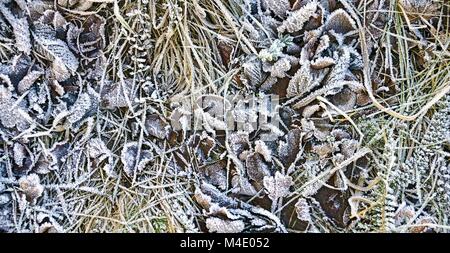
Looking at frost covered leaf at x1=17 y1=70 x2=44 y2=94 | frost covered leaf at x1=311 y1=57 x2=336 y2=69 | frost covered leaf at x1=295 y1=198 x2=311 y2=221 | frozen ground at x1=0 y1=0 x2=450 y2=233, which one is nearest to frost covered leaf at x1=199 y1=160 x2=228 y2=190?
frozen ground at x1=0 y1=0 x2=450 y2=233

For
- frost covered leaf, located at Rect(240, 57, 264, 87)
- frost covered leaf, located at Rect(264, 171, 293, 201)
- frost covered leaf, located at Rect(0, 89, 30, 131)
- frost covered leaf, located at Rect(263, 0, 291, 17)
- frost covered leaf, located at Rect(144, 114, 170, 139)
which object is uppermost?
frost covered leaf, located at Rect(263, 0, 291, 17)

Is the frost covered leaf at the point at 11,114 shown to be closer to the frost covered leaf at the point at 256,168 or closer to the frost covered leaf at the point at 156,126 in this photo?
the frost covered leaf at the point at 156,126

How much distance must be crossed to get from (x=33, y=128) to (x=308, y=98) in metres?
0.49

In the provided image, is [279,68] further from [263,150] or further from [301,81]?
[263,150]

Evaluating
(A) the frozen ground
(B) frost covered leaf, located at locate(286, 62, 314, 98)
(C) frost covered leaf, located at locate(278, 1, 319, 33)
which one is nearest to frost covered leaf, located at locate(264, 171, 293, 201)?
(A) the frozen ground

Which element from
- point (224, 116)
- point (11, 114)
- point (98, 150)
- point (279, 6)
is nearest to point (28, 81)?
point (11, 114)

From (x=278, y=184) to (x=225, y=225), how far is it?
0.12m

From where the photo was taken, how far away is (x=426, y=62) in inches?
36.0

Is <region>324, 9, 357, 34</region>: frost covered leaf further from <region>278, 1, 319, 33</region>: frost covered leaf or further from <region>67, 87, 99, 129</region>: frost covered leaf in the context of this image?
<region>67, 87, 99, 129</region>: frost covered leaf

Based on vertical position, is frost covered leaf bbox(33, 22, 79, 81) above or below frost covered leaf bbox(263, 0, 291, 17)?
below

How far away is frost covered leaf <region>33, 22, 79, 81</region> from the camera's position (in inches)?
37.5

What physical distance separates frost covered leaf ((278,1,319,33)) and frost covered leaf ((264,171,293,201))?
25cm
